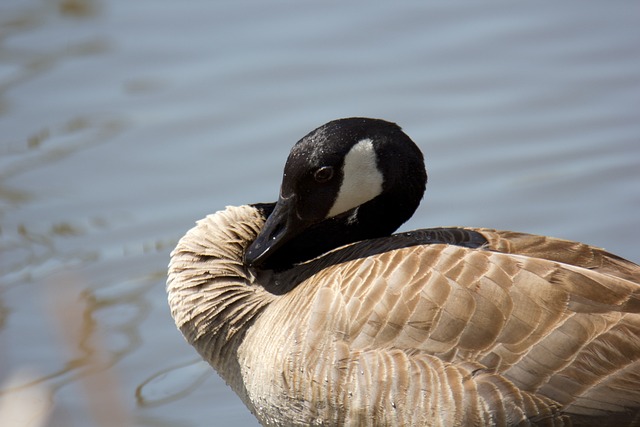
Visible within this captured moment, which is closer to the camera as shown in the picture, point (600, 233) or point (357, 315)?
point (357, 315)

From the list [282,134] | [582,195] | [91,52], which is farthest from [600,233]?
[91,52]

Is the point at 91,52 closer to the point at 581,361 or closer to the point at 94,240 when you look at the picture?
the point at 94,240

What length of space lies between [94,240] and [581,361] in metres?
4.31

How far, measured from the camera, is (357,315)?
518cm

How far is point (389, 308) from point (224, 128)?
4400 millimetres

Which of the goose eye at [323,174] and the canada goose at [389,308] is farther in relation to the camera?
the goose eye at [323,174]

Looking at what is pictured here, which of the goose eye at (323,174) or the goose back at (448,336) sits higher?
the goose eye at (323,174)

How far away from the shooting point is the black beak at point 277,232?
586cm

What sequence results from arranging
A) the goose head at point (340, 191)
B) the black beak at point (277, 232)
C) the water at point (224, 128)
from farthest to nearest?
the water at point (224, 128)
the black beak at point (277, 232)
the goose head at point (340, 191)

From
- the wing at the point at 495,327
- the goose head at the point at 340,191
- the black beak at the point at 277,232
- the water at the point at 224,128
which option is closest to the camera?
the wing at the point at 495,327

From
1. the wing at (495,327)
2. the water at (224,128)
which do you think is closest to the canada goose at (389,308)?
the wing at (495,327)

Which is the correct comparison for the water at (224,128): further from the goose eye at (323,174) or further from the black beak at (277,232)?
the goose eye at (323,174)

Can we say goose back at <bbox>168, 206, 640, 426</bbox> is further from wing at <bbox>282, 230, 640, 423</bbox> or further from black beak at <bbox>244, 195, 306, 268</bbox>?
black beak at <bbox>244, 195, 306, 268</bbox>

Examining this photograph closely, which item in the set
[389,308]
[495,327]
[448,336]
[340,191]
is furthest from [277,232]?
[495,327]
